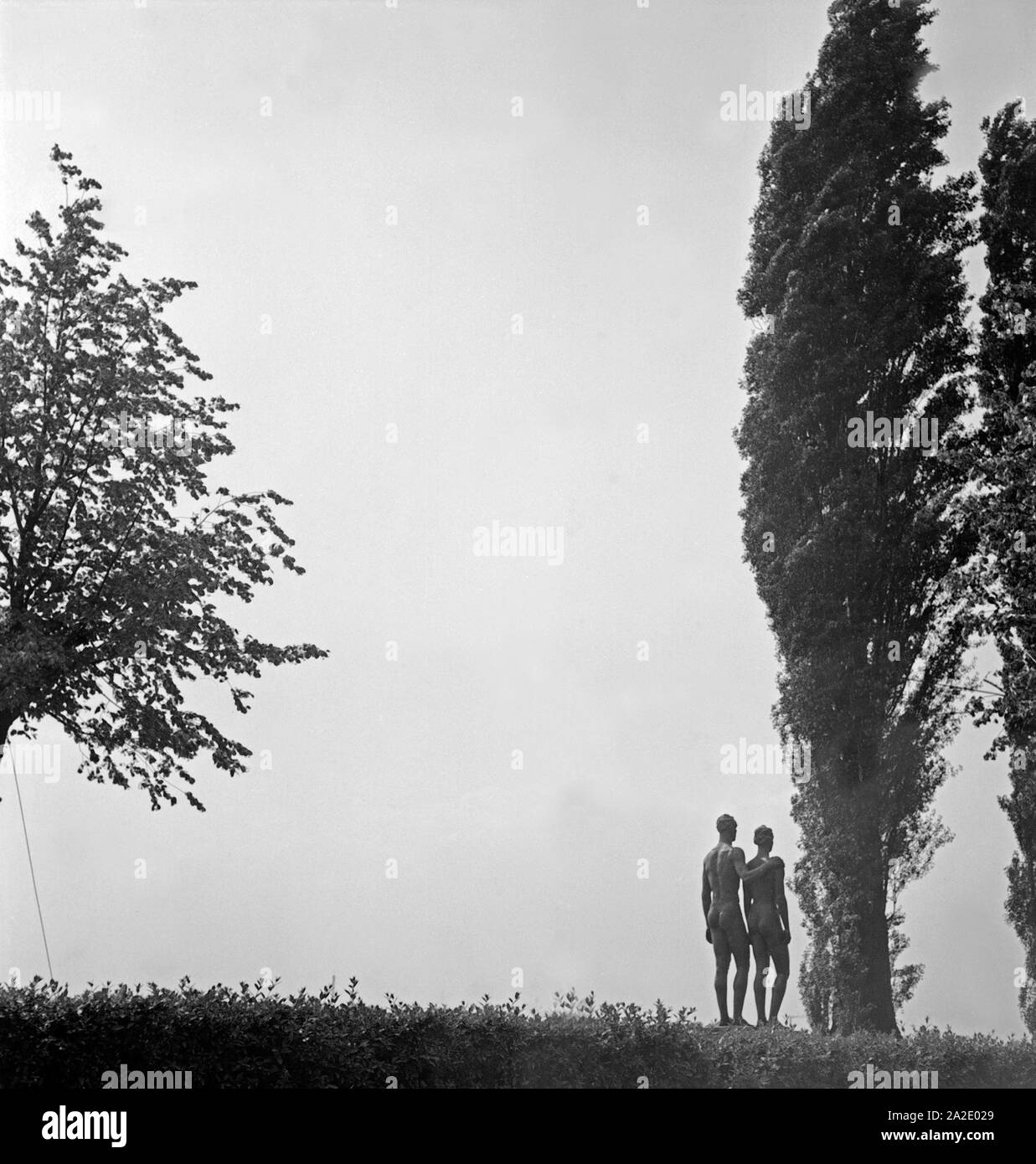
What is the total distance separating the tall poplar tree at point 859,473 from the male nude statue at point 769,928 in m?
2.67

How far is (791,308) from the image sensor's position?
1961 centimetres

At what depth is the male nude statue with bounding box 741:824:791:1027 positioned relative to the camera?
15258 millimetres

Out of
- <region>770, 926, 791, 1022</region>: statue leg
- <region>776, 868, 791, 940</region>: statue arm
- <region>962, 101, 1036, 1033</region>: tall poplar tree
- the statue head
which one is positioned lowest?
<region>770, 926, 791, 1022</region>: statue leg

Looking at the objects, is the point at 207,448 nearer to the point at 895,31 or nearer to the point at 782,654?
the point at 782,654

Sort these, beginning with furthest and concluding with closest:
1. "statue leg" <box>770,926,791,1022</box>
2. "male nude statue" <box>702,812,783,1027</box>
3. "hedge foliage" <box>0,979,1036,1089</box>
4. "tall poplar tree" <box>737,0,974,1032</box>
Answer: "tall poplar tree" <box>737,0,974,1032</box> < "male nude statue" <box>702,812,783,1027</box> < "statue leg" <box>770,926,791,1022</box> < "hedge foliage" <box>0,979,1036,1089</box>

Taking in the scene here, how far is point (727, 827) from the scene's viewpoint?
15586mm

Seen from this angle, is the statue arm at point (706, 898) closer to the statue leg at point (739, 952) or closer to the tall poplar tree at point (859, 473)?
the statue leg at point (739, 952)

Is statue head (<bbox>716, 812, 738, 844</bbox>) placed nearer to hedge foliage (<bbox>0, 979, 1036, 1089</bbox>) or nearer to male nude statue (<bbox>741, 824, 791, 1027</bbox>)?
male nude statue (<bbox>741, 824, 791, 1027</bbox>)

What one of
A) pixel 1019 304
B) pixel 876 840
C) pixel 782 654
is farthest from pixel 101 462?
pixel 1019 304

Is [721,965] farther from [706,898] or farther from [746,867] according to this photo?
[746,867]

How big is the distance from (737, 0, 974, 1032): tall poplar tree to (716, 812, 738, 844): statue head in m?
3.10

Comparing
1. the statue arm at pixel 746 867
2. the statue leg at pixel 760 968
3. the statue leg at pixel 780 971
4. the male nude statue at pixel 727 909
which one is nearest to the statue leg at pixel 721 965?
the male nude statue at pixel 727 909

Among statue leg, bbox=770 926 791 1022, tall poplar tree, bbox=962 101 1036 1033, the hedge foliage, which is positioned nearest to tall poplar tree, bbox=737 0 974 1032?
tall poplar tree, bbox=962 101 1036 1033

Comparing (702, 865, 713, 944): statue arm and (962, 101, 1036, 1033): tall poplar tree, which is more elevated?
(962, 101, 1036, 1033): tall poplar tree
